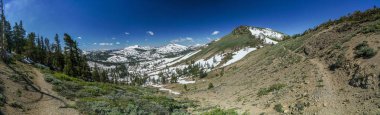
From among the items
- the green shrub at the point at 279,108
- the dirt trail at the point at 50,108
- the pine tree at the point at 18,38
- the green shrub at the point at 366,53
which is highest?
the pine tree at the point at 18,38

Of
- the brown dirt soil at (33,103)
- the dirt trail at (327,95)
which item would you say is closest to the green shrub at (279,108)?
the dirt trail at (327,95)

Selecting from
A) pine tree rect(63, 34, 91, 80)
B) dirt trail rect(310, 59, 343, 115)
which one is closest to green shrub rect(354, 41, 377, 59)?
dirt trail rect(310, 59, 343, 115)

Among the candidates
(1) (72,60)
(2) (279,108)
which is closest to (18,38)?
(1) (72,60)

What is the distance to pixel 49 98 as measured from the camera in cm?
2277

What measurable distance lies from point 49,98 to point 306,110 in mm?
24939

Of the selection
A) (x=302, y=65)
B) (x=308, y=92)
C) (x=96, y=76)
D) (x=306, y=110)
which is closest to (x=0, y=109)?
(x=306, y=110)

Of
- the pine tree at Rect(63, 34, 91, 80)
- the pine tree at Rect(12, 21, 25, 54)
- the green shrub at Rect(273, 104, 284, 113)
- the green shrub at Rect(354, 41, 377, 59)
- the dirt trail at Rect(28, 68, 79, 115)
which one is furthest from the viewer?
the pine tree at Rect(12, 21, 25, 54)

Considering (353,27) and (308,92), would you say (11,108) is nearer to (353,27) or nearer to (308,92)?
(308,92)

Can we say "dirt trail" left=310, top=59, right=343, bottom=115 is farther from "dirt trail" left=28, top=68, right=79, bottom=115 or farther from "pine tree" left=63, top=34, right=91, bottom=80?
"pine tree" left=63, top=34, right=91, bottom=80

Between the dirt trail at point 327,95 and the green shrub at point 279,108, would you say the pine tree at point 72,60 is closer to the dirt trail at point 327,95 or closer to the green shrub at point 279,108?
the green shrub at point 279,108

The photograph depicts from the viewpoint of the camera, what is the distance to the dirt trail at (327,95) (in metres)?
15.8

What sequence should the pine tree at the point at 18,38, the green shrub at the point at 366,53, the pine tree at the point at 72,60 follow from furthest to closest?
the pine tree at the point at 18,38 < the pine tree at the point at 72,60 < the green shrub at the point at 366,53

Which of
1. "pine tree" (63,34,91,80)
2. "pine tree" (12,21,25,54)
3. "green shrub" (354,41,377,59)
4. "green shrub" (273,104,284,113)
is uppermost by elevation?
"pine tree" (12,21,25,54)

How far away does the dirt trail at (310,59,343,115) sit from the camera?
15814mm
